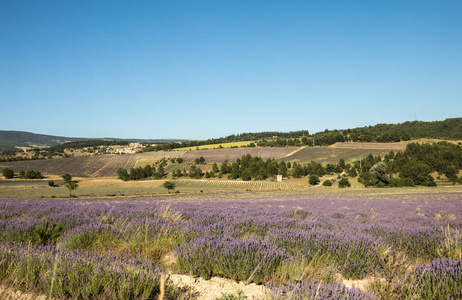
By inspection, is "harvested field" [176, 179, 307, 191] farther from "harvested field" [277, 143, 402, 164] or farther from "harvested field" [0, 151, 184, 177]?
"harvested field" [0, 151, 184, 177]

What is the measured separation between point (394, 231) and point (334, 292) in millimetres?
4265

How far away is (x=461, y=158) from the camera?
3410 inches

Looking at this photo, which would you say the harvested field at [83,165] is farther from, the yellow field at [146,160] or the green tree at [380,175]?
the green tree at [380,175]

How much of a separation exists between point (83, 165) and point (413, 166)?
415 ft

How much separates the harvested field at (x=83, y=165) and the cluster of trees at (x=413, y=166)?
8824 centimetres

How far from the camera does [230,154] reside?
12600 cm

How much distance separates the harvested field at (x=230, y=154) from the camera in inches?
4793

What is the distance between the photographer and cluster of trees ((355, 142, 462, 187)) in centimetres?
6594

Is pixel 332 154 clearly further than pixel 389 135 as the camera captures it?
No

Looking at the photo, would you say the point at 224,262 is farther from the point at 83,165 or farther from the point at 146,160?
the point at 83,165

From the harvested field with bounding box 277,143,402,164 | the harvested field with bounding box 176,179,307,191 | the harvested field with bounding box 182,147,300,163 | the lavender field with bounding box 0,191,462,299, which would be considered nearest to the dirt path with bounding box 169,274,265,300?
the lavender field with bounding box 0,191,462,299

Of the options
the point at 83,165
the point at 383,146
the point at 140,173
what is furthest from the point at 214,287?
the point at 83,165

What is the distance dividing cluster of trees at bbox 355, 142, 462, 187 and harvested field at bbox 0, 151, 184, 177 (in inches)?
3474

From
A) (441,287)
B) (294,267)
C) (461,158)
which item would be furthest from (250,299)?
(461,158)
